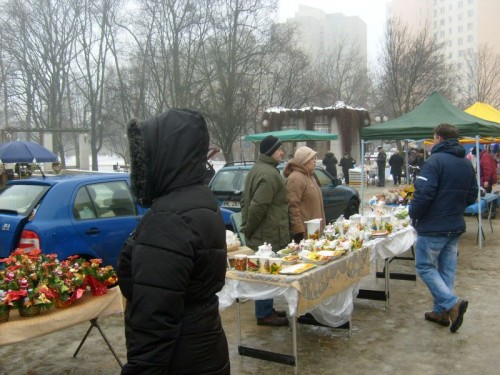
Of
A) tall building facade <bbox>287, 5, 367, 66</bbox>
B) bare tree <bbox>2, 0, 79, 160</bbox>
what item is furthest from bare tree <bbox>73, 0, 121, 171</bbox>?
tall building facade <bbox>287, 5, 367, 66</bbox>

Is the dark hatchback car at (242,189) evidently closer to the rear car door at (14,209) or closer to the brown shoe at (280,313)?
the brown shoe at (280,313)

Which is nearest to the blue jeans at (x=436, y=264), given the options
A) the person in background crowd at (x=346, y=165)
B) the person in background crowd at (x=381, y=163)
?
the person in background crowd at (x=381, y=163)

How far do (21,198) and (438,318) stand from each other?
463 cm

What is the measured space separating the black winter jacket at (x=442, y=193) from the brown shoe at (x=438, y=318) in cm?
87

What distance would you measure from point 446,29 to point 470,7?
6861 millimetres

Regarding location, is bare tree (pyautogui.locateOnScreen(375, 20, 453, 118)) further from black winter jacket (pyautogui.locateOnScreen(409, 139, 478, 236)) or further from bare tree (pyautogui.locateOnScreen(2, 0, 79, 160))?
black winter jacket (pyautogui.locateOnScreen(409, 139, 478, 236))

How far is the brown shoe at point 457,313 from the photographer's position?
15.7ft

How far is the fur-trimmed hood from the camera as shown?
5.89ft

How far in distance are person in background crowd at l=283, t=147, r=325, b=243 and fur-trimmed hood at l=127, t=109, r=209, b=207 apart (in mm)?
3604

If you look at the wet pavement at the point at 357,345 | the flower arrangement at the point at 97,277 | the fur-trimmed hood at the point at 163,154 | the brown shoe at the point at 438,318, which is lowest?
the wet pavement at the point at 357,345

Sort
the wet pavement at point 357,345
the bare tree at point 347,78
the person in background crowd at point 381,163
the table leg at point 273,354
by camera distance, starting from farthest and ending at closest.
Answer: the bare tree at point 347,78 → the person in background crowd at point 381,163 → the wet pavement at point 357,345 → the table leg at point 273,354

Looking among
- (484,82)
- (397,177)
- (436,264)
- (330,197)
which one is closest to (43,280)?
(436,264)

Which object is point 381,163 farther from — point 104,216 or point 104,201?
point 104,216

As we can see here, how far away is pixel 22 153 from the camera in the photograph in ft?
55.1
